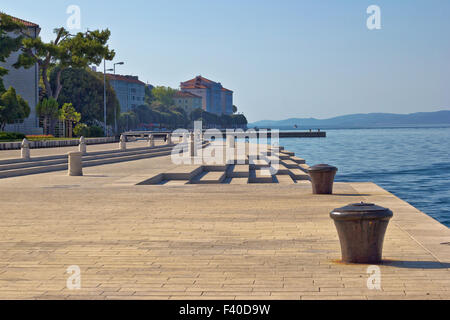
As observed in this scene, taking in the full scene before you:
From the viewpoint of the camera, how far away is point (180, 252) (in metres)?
8.38

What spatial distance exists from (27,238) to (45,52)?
59600mm

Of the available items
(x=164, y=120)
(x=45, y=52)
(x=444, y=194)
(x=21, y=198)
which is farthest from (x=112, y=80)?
(x=21, y=198)

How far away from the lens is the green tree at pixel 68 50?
64500mm

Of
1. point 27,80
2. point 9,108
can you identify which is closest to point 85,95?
point 27,80

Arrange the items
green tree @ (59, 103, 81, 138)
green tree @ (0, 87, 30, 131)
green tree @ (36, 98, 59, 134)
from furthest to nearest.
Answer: green tree @ (59, 103, 81, 138) < green tree @ (36, 98, 59, 134) < green tree @ (0, 87, 30, 131)

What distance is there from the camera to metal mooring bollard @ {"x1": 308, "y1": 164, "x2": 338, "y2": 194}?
1517cm

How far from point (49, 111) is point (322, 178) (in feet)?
177

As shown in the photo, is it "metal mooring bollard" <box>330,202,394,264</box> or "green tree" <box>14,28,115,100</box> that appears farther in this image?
"green tree" <box>14,28,115,100</box>

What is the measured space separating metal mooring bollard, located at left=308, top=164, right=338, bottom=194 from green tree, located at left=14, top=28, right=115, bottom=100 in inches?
2140

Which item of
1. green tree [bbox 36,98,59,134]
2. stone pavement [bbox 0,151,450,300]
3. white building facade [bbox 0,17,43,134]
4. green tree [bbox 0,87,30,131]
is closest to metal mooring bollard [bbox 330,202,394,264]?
stone pavement [bbox 0,151,450,300]

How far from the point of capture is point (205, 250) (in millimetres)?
8508

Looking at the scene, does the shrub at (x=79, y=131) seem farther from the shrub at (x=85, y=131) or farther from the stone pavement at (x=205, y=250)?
the stone pavement at (x=205, y=250)

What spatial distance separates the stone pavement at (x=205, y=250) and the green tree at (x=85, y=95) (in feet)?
236
